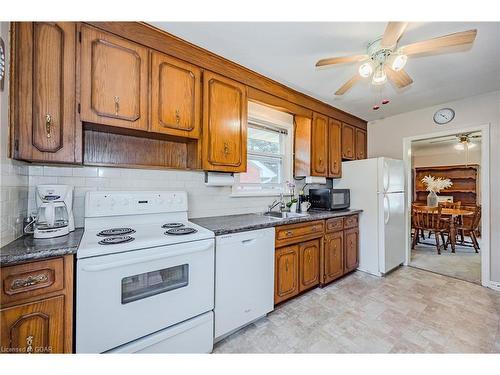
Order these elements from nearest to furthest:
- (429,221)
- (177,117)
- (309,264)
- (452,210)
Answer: (177,117) < (309,264) < (429,221) < (452,210)

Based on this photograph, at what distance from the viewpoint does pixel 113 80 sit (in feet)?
4.76

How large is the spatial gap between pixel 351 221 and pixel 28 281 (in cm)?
309

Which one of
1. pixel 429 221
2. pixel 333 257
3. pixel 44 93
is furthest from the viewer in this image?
pixel 429 221

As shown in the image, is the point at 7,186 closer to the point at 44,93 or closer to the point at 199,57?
the point at 44,93

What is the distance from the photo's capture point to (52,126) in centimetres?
128

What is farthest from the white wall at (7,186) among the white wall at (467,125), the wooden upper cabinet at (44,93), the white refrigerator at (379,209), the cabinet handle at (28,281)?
the white wall at (467,125)

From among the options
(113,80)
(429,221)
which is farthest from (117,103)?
(429,221)

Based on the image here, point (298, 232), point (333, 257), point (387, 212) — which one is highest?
point (387, 212)

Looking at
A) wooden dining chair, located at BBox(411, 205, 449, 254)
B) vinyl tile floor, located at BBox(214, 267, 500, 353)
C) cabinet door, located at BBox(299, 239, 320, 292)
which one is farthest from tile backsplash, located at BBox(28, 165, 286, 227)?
wooden dining chair, located at BBox(411, 205, 449, 254)

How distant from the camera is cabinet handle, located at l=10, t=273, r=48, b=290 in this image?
946 mm

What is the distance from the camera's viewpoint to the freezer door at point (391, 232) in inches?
111
